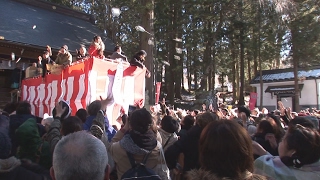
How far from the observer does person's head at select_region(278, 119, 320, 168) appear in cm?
198

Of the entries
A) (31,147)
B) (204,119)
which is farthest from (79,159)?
(204,119)

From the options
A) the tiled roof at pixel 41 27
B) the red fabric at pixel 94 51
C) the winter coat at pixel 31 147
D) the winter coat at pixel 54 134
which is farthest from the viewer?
the tiled roof at pixel 41 27

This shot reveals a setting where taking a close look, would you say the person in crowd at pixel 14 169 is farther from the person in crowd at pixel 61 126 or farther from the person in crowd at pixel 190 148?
the person in crowd at pixel 190 148

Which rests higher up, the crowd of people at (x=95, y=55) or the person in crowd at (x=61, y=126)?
the crowd of people at (x=95, y=55)

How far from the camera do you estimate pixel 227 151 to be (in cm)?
151

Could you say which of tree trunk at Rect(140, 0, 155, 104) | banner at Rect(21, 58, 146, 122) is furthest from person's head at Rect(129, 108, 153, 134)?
tree trunk at Rect(140, 0, 155, 104)

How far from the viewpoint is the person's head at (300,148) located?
198 centimetres

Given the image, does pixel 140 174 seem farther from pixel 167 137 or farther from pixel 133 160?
pixel 167 137

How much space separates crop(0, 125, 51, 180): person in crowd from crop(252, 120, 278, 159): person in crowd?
2.22m

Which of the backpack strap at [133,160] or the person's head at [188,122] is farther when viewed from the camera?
the person's head at [188,122]

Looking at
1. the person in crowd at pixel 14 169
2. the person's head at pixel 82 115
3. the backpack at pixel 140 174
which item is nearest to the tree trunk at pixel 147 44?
the person's head at pixel 82 115

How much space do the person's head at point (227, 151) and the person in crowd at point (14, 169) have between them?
3.86ft

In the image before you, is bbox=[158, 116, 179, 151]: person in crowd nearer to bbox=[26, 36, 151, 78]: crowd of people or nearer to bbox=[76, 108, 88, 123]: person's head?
bbox=[76, 108, 88, 123]: person's head

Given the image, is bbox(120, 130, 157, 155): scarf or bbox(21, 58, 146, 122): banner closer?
bbox(120, 130, 157, 155): scarf
